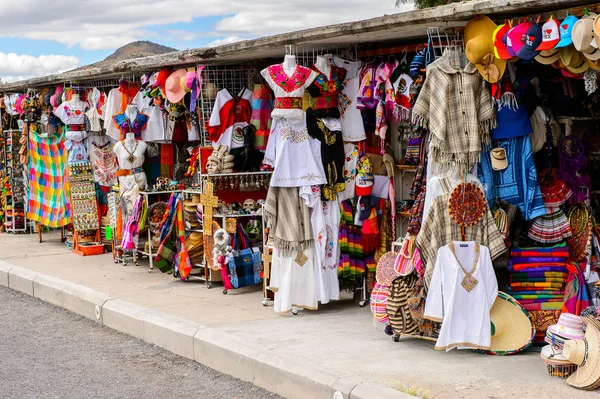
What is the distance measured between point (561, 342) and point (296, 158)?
3314mm

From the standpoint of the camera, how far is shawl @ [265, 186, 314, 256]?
830 cm

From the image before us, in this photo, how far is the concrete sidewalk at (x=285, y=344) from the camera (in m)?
5.76

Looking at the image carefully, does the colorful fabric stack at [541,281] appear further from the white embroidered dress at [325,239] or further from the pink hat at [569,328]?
the white embroidered dress at [325,239]

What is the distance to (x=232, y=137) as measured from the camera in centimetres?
955

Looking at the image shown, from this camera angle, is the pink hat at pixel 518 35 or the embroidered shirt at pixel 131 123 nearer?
the pink hat at pixel 518 35

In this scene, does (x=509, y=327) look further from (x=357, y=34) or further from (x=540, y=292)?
(x=357, y=34)

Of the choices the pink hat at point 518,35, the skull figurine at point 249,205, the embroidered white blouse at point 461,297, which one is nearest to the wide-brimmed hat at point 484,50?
the pink hat at point 518,35

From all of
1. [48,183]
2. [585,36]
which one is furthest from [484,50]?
[48,183]

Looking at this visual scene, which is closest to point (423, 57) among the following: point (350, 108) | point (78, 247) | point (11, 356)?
point (350, 108)

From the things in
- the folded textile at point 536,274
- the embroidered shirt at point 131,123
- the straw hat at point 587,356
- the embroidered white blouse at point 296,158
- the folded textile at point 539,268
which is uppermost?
the embroidered shirt at point 131,123

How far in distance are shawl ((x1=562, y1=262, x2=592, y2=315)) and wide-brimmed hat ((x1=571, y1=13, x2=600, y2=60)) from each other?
1.79 metres

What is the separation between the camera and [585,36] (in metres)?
5.54

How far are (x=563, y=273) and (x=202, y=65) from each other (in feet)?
15.8

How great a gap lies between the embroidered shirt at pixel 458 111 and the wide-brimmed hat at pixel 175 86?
13.6 ft
